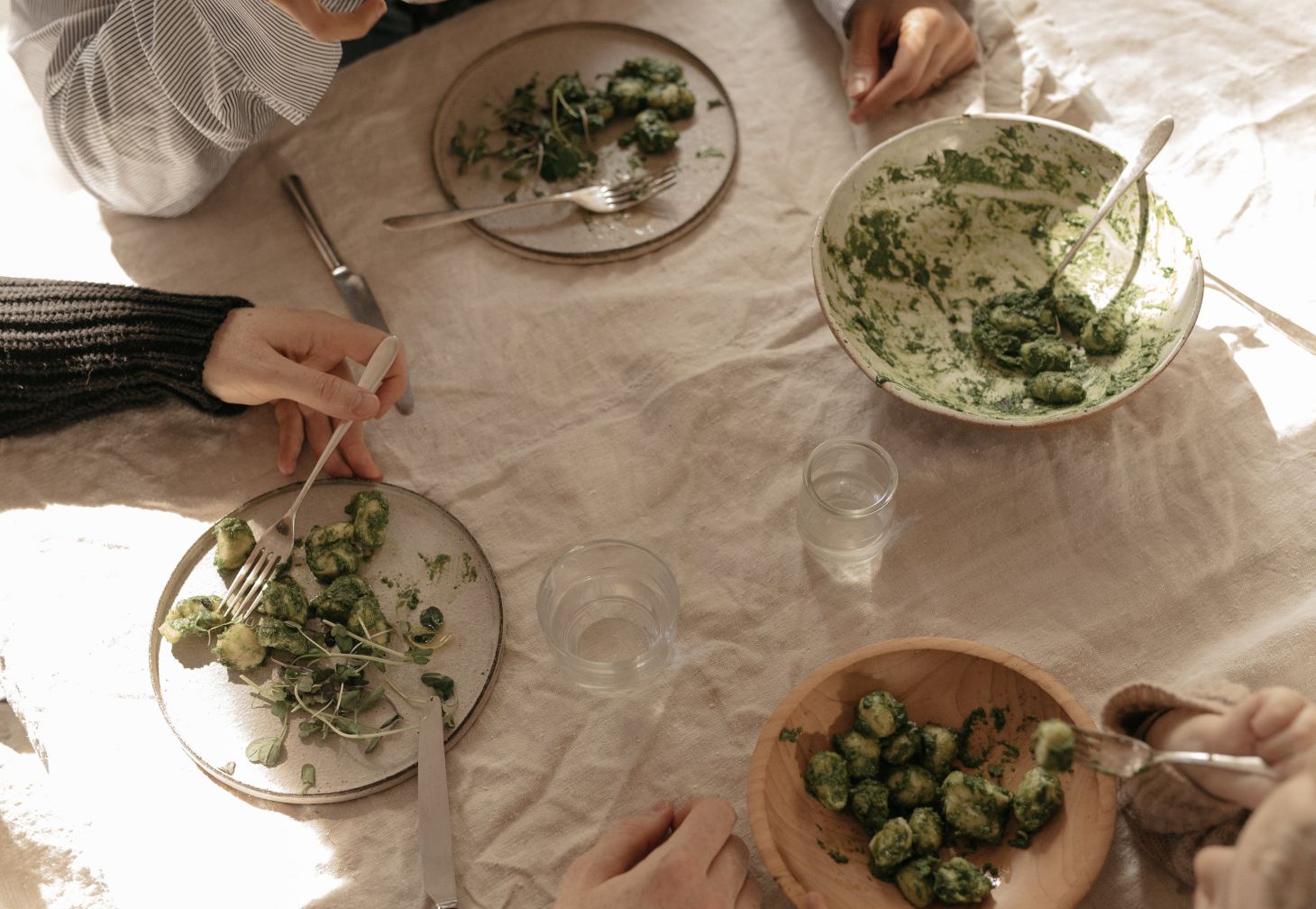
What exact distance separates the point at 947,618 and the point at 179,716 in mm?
908

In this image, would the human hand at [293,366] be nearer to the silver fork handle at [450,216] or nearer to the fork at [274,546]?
the fork at [274,546]

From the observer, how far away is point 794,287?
158cm

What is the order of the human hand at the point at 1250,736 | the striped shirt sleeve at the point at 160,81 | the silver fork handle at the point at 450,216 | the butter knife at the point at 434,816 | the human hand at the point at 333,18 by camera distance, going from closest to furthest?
the human hand at the point at 1250,736
the butter knife at the point at 434,816
the human hand at the point at 333,18
the striped shirt sleeve at the point at 160,81
the silver fork handle at the point at 450,216

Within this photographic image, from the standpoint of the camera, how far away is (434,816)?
1.20 m

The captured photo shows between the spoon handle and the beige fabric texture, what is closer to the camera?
the beige fabric texture

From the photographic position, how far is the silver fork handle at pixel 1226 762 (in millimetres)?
907

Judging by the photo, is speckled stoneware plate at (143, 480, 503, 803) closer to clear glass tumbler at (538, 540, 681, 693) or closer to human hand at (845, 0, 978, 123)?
clear glass tumbler at (538, 540, 681, 693)

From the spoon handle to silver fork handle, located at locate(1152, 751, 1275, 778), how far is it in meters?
0.72

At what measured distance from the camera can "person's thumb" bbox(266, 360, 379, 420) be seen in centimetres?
132

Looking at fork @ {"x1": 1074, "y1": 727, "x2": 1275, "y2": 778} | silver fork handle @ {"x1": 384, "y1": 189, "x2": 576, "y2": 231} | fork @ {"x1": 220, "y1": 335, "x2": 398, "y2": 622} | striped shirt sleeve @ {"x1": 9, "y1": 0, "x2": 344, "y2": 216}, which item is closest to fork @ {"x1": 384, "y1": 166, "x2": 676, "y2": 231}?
silver fork handle @ {"x1": 384, "y1": 189, "x2": 576, "y2": 231}

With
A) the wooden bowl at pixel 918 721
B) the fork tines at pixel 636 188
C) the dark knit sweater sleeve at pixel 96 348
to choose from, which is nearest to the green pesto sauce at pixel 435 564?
the dark knit sweater sleeve at pixel 96 348

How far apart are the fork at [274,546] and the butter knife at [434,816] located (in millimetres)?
264

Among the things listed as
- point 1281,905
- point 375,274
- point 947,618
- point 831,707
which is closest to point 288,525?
point 375,274

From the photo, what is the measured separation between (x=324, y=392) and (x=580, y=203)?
0.53 m
